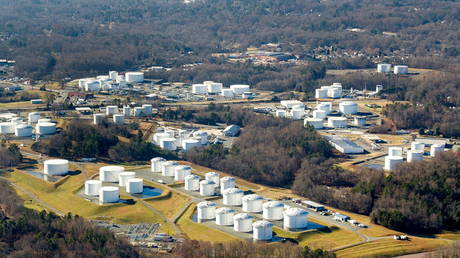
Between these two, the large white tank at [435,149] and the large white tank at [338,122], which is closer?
the large white tank at [435,149]

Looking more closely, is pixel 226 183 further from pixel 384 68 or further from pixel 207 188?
pixel 384 68

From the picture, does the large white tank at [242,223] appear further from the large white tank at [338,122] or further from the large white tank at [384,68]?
the large white tank at [384,68]

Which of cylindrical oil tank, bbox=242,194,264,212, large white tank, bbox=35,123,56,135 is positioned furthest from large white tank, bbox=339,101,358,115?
cylindrical oil tank, bbox=242,194,264,212

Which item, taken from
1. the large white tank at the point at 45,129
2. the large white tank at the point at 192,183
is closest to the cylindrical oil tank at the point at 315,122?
the large white tank at the point at 45,129

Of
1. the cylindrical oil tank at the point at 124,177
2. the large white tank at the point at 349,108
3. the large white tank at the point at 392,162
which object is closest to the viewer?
the cylindrical oil tank at the point at 124,177

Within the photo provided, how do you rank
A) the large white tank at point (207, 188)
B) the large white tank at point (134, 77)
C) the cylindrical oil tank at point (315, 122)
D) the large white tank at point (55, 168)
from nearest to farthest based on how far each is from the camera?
the large white tank at point (207, 188) < the large white tank at point (55, 168) < the cylindrical oil tank at point (315, 122) < the large white tank at point (134, 77)

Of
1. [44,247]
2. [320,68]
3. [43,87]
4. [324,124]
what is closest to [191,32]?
[320,68]
